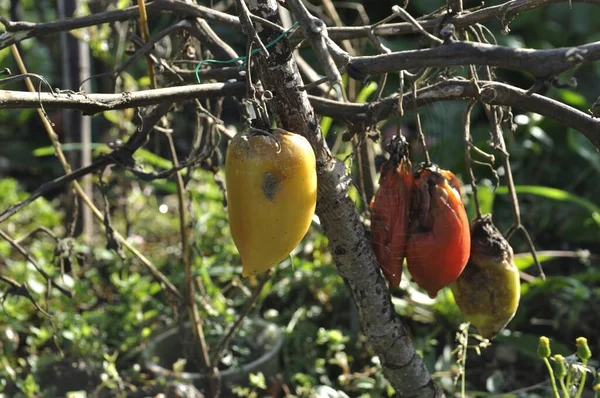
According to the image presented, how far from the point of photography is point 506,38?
3.37 metres

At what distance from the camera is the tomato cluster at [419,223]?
1.23m

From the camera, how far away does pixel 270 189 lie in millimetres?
975

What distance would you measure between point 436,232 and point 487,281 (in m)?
0.16

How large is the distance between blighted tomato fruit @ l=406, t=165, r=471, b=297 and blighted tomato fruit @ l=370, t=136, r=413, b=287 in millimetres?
19

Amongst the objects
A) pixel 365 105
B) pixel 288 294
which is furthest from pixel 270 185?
pixel 288 294

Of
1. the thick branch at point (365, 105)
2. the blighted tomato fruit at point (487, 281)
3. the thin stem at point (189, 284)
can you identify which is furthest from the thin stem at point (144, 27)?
the blighted tomato fruit at point (487, 281)

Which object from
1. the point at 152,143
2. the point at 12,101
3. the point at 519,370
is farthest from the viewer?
the point at 152,143

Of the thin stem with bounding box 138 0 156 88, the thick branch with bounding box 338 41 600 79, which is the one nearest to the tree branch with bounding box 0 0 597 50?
the thin stem with bounding box 138 0 156 88

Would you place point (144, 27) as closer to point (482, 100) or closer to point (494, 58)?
point (482, 100)

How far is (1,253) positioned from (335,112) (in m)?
1.67

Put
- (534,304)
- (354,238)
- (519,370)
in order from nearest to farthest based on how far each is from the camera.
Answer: (354,238) < (519,370) < (534,304)

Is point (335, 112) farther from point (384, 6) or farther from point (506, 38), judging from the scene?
point (384, 6)

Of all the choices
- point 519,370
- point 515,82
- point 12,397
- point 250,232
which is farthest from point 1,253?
point 515,82

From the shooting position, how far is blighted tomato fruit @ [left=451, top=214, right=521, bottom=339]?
132 centimetres
